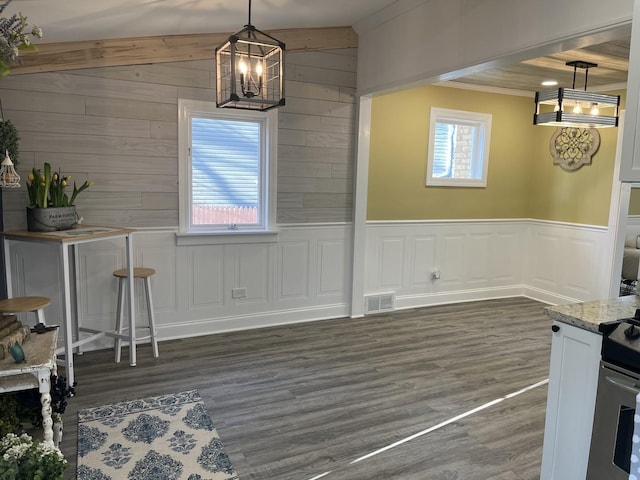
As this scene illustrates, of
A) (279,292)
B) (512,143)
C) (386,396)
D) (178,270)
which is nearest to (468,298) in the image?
(512,143)

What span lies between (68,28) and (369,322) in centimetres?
374

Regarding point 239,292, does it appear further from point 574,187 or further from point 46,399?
point 574,187

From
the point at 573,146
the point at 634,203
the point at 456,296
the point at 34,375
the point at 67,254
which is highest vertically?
the point at 573,146

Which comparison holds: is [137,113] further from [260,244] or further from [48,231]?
[260,244]

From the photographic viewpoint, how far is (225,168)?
450 centimetres

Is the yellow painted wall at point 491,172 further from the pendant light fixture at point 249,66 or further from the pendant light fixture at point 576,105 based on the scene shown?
the pendant light fixture at point 249,66

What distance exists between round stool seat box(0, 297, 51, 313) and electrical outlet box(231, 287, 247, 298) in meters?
1.83

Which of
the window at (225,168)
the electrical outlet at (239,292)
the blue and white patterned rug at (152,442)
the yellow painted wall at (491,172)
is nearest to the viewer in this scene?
the blue and white patterned rug at (152,442)

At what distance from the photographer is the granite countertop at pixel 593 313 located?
194 cm

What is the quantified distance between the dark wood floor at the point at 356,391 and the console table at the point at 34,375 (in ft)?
1.71

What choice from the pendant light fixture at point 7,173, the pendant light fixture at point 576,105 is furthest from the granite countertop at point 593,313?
the pendant light fixture at point 7,173

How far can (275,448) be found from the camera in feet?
8.84

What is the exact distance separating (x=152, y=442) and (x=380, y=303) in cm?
321

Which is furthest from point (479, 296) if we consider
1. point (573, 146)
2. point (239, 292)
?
point (239, 292)
